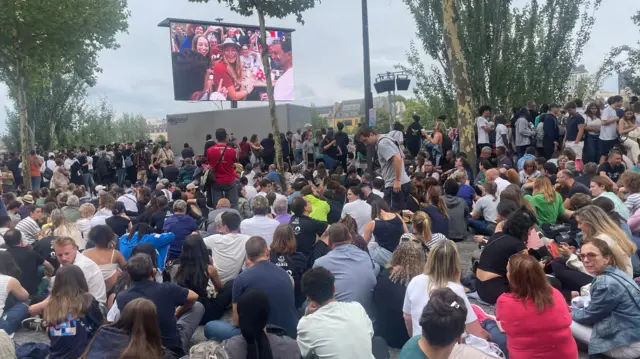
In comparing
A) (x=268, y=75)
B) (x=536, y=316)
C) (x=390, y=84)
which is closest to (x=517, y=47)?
(x=390, y=84)

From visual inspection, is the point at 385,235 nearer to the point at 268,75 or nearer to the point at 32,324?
the point at 32,324

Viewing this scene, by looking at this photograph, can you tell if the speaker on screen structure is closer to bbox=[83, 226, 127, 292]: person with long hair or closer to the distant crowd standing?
the distant crowd standing

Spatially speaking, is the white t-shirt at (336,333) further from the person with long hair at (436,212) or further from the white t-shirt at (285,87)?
the white t-shirt at (285,87)

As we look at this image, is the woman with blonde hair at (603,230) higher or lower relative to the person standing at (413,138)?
lower

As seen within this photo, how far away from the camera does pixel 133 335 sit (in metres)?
3.51

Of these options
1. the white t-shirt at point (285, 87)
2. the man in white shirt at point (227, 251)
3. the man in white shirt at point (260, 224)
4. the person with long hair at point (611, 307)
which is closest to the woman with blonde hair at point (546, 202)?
the person with long hair at point (611, 307)

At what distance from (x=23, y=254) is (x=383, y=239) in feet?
14.6

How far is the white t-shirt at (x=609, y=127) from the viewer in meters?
11.3

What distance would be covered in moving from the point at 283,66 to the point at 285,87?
1.19m

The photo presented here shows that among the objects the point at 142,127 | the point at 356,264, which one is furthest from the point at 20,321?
the point at 142,127

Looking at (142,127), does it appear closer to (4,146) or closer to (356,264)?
(4,146)

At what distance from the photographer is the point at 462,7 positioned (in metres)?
18.6

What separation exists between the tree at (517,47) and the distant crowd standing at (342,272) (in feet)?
25.0

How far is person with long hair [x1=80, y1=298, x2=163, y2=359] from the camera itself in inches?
136
